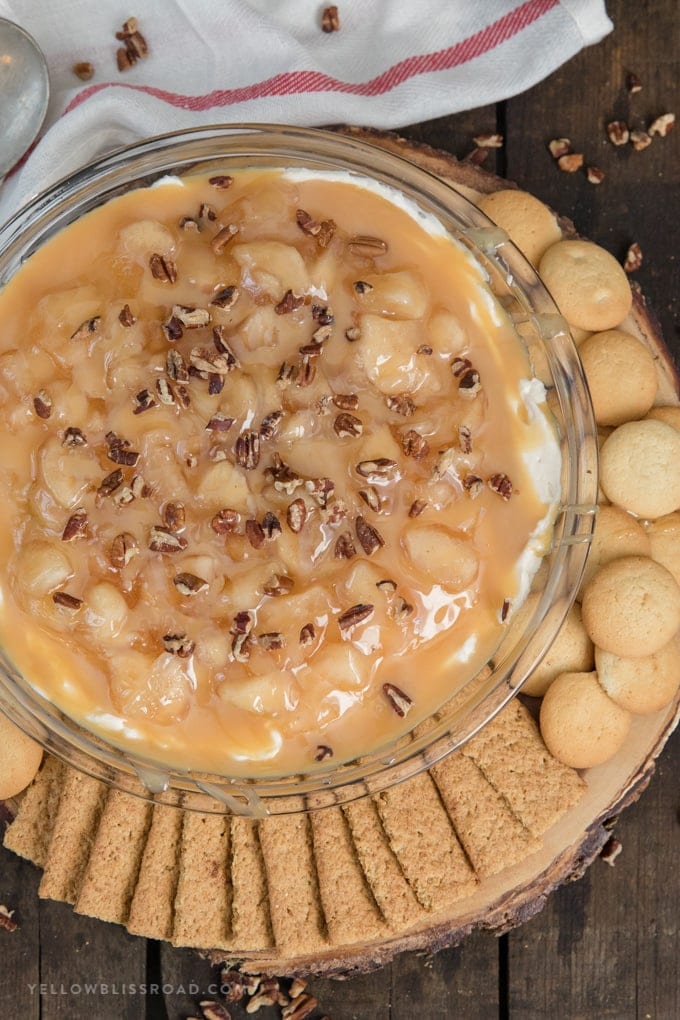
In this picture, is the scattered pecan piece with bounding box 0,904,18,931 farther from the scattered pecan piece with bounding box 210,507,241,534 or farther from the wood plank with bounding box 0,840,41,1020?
the scattered pecan piece with bounding box 210,507,241,534

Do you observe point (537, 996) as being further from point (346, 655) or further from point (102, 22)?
point (102, 22)

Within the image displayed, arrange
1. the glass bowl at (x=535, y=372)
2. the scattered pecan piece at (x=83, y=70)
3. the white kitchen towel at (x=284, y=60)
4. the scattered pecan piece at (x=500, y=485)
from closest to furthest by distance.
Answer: the scattered pecan piece at (x=500, y=485)
the glass bowl at (x=535, y=372)
the white kitchen towel at (x=284, y=60)
the scattered pecan piece at (x=83, y=70)

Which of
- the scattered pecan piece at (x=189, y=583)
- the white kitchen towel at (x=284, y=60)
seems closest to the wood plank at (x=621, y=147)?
the white kitchen towel at (x=284, y=60)

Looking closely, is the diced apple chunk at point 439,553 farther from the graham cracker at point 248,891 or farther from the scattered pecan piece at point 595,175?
the scattered pecan piece at point 595,175

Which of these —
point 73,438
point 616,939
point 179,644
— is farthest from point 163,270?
point 616,939

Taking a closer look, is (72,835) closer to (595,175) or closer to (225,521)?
(225,521)

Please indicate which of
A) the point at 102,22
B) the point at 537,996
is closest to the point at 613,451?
the point at 537,996

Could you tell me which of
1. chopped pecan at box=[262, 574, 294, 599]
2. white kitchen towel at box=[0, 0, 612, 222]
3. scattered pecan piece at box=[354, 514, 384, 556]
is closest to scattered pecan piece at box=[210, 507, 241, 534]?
chopped pecan at box=[262, 574, 294, 599]
